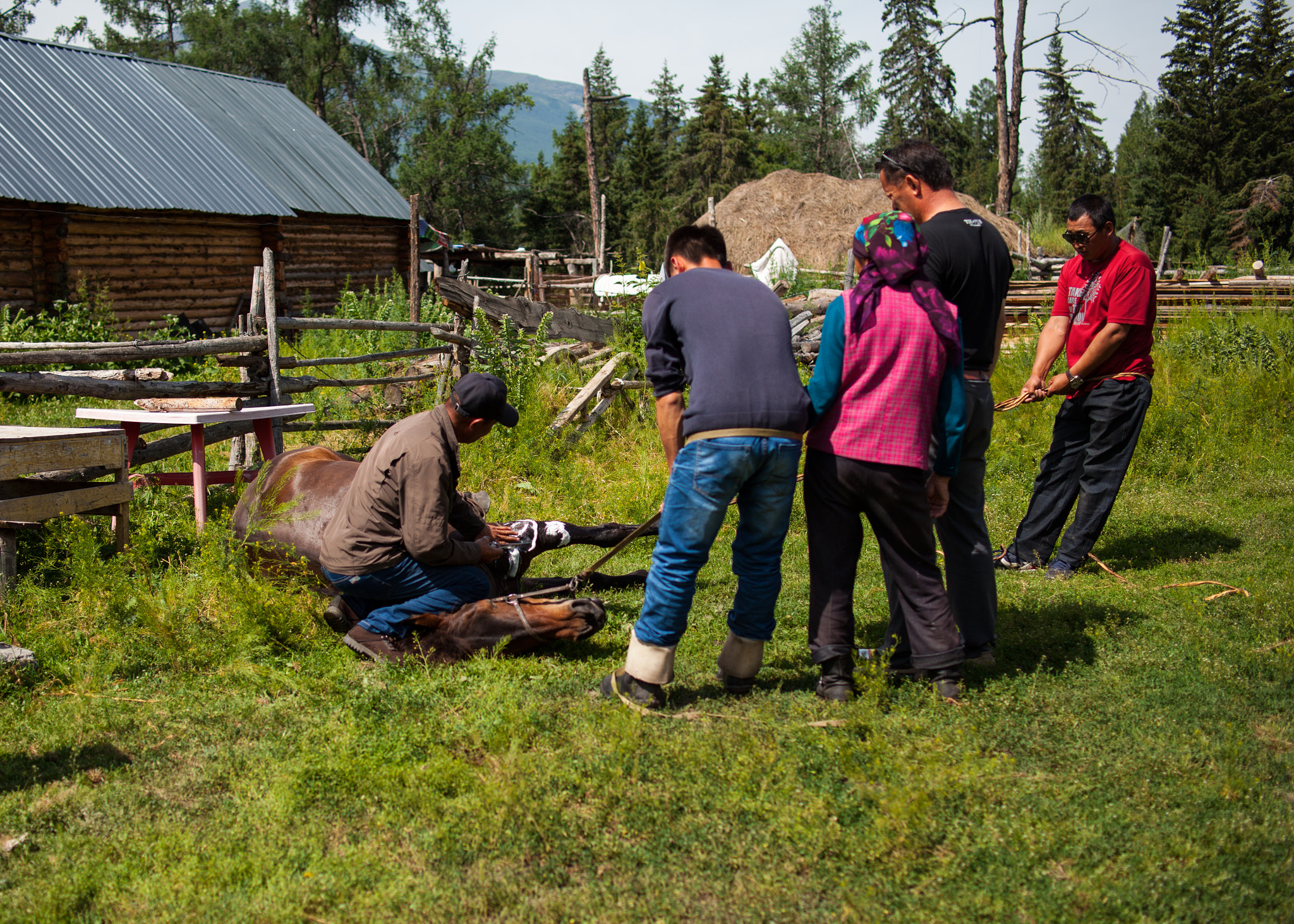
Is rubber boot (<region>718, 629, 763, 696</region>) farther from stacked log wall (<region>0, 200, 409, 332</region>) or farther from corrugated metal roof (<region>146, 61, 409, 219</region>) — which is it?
corrugated metal roof (<region>146, 61, 409, 219</region>)

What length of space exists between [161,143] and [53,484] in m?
14.3

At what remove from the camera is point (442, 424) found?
4.12m

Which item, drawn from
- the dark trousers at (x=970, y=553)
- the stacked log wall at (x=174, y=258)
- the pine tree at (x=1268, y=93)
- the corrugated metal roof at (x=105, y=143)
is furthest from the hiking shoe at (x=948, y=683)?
the pine tree at (x=1268, y=93)

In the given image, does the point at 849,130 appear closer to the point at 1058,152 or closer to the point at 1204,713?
the point at 1058,152

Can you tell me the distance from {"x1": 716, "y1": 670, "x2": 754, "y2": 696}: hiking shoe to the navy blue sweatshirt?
1.04 metres

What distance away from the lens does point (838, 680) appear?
3623 millimetres

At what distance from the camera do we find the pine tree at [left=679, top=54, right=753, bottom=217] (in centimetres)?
4419

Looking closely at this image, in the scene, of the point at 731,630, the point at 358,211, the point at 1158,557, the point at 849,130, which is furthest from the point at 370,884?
the point at 849,130

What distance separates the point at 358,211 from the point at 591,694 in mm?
18807

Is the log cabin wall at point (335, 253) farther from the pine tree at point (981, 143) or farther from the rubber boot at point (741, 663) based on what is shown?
the pine tree at point (981, 143)

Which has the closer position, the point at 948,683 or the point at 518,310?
the point at 948,683

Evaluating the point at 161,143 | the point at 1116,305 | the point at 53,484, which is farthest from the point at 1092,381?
the point at 161,143

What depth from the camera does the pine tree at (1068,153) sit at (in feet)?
161

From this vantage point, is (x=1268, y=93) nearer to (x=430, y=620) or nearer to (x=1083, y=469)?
(x=1083, y=469)
